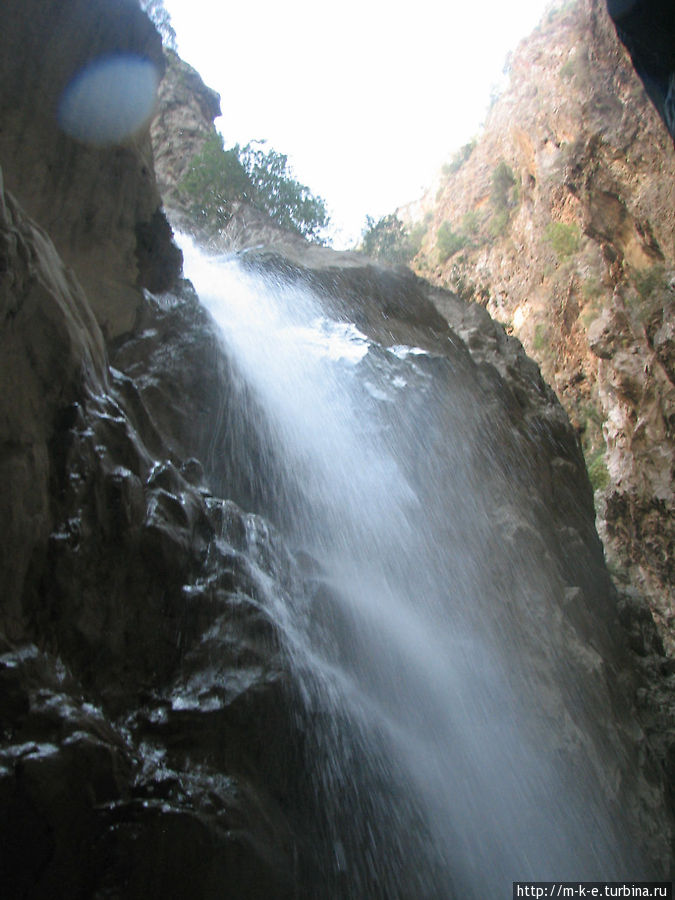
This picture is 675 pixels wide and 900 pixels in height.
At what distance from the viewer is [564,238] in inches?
704

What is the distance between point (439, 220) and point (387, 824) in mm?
24201

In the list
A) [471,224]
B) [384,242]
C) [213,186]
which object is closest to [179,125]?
[213,186]

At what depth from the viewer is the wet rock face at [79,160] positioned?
18.9 ft

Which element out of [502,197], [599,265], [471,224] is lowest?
[599,265]

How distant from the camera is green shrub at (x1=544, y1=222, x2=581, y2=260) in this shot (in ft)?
58.1

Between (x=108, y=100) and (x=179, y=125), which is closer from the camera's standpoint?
(x=108, y=100)

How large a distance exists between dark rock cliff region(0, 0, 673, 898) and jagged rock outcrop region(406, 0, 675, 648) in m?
7.70

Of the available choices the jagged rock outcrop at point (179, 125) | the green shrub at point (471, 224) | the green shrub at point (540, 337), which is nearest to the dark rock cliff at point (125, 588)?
the jagged rock outcrop at point (179, 125)

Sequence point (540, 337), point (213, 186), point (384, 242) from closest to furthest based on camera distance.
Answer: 1. point (213, 186)
2. point (384, 242)
3. point (540, 337)

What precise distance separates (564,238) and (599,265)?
2250 mm

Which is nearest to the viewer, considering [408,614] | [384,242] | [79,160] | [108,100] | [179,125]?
[79,160]

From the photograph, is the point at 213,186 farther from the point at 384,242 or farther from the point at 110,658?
the point at 110,658

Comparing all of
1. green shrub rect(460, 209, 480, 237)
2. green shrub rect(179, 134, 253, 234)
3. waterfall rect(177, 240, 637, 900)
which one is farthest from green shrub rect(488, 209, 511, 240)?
waterfall rect(177, 240, 637, 900)

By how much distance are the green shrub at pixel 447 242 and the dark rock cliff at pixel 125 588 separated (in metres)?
16.7
